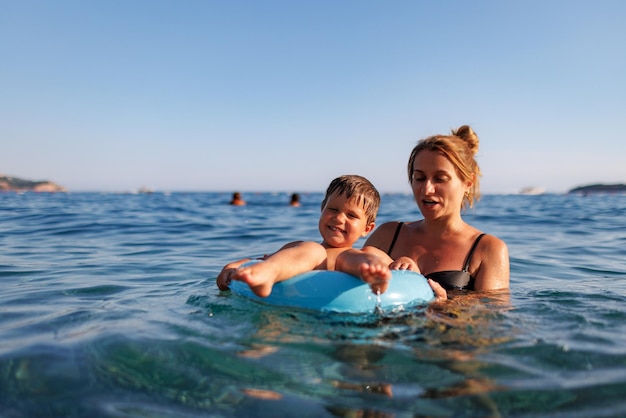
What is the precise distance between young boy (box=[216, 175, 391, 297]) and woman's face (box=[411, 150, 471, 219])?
43 cm

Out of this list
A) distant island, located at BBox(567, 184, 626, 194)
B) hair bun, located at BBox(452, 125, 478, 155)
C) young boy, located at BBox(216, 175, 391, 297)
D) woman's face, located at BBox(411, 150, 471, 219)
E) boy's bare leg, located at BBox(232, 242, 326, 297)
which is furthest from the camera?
distant island, located at BBox(567, 184, 626, 194)

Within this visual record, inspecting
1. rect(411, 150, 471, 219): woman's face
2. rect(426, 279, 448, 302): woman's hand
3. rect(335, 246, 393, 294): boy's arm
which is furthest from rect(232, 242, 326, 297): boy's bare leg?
rect(411, 150, 471, 219): woman's face

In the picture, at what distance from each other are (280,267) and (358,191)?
0.96m

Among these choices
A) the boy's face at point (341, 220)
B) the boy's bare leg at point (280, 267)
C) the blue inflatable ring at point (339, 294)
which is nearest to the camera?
the boy's bare leg at point (280, 267)

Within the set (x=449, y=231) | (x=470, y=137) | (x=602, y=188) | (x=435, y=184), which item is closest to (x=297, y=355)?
(x=435, y=184)

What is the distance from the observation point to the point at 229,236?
36.6 feet

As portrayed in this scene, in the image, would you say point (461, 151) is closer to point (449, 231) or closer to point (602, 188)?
point (449, 231)

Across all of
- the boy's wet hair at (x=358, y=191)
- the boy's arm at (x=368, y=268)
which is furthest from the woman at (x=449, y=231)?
the boy's arm at (x=368, y=268)

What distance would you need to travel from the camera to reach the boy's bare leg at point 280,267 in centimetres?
318

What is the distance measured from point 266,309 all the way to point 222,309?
1.36ft

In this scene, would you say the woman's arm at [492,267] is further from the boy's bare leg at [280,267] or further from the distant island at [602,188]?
the distant island at [602,188]

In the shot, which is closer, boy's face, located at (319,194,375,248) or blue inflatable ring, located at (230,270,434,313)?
blue inflatable ring, located at (230,270,434,313)

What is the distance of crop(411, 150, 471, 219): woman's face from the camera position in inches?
170

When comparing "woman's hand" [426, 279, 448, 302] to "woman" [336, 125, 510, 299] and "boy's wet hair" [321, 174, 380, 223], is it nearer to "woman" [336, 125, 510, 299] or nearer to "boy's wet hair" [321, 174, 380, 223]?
"woman" [336, 125, 510, 299]
